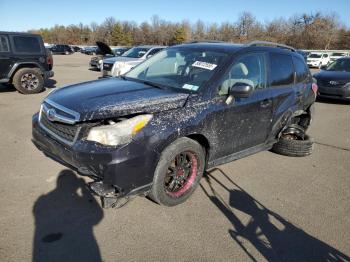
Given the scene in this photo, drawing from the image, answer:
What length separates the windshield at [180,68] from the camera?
4109 mm

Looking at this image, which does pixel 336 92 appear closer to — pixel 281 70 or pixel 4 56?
pixel 281 70

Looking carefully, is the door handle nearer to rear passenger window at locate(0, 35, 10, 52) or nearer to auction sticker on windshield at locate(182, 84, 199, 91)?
auction sticker on windshield at locate(182, 84, 199, 91)

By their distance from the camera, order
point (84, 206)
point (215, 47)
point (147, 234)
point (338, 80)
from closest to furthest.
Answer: point (147, 234), point (84, 206), point (215, 47), point (338, 80)

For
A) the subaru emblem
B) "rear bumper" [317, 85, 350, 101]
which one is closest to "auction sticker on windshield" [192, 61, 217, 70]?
the subaru emblem

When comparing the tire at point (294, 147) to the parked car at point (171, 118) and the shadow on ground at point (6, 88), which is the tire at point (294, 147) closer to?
the parked car at point (171, 118)

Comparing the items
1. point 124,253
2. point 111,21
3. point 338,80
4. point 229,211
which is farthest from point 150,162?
point 111,21

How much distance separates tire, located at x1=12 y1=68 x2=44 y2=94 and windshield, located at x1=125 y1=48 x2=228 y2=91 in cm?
735

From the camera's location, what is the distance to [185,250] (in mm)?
3082

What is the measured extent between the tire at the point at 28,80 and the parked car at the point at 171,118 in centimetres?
738

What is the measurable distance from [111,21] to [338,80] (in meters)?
107

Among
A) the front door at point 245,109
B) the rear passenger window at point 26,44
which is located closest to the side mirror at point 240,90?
the front door at point 245,109

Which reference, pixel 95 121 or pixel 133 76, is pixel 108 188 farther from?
pixel 133 76

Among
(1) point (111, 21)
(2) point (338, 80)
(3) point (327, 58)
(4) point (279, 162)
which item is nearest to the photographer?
(4) point (279, 162)

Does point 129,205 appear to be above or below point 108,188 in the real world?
below
